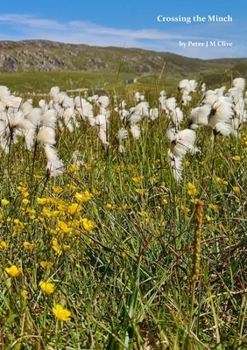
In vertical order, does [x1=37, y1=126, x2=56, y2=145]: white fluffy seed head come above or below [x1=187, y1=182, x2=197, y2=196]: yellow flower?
above

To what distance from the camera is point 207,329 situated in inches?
74.0

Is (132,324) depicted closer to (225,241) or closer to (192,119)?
(225,241)

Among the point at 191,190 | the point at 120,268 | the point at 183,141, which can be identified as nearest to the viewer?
the point at 120,268

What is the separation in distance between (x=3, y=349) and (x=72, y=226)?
0.73 metres

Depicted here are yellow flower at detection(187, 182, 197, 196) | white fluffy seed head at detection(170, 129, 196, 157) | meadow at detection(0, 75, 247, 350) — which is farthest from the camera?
white fluffy seed head at detection(170, 129, 196, 157)

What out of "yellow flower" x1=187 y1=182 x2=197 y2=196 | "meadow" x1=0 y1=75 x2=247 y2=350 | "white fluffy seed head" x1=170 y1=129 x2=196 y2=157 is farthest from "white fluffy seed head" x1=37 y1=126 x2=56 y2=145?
"yellow flower" x1=187 y1=182 x2=197 y2=196

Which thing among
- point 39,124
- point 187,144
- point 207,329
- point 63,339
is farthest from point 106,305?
point 39,124

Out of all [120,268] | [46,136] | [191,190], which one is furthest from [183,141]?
[120,268]

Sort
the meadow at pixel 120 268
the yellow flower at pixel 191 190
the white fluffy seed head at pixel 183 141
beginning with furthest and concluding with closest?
the white fluffy seed head at pixel 183 141, the yellow flower at pixel 191 190, the meadow at pixel 120 268

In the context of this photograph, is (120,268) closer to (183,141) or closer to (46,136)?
(183,141)

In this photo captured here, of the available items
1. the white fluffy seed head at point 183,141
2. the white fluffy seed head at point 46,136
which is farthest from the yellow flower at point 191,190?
the white fluffy seed head at point 46,136

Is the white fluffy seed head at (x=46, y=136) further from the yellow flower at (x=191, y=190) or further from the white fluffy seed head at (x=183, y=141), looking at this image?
the yellow flower at (x=191, y=190)

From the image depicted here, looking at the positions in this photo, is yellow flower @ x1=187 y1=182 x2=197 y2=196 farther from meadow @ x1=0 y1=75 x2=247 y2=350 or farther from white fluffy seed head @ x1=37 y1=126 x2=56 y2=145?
white fluffy seed head @ x1=37 y1=126 x2=56 y2=145

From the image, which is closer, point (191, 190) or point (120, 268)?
point (120, 268)
